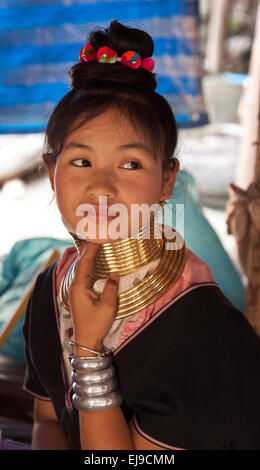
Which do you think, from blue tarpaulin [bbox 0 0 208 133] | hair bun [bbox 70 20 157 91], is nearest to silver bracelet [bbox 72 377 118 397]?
hair bun [bbox 70 20 157 91]

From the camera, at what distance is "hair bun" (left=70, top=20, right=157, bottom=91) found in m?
1.14

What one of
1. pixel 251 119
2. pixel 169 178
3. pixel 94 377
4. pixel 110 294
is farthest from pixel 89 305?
pixel 251 119

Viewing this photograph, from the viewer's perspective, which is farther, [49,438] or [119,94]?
[49,438]

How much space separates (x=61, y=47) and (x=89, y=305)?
1765 millimetres

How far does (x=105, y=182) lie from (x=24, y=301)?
160 cm

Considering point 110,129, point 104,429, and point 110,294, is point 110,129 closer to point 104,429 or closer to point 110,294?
point 110,294

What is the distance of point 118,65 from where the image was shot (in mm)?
1143

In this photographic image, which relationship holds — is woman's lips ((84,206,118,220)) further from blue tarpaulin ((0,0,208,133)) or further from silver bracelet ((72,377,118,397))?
blue tarpaulin ((0,0,208,133))

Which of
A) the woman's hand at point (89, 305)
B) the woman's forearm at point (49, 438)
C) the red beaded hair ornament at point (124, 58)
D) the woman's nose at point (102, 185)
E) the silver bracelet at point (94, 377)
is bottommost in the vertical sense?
the woman's forearm at point (49, 438)

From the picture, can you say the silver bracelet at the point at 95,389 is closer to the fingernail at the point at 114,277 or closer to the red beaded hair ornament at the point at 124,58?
the fingernail at the point at 114,277

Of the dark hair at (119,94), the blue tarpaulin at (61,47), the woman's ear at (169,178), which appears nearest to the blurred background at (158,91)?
the blue tarpaulin at (61,47)

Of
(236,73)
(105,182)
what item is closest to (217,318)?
(105,182)

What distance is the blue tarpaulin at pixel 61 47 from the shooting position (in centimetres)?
239

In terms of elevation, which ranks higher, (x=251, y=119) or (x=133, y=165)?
(x=251, y=119)
